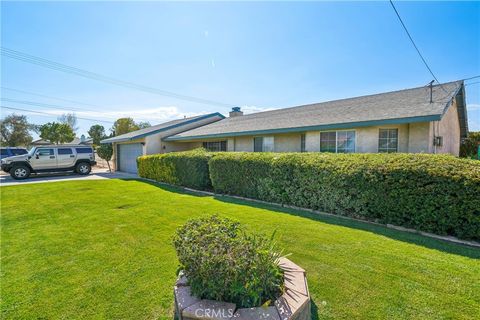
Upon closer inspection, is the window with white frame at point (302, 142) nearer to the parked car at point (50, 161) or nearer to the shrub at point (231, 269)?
the shrub at point (231, 269)

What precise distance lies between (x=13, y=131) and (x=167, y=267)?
60043 millimetres

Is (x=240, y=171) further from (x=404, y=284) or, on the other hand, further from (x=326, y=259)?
(x=404, y=284)

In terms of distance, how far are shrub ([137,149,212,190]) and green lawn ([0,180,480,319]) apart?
4649 mm

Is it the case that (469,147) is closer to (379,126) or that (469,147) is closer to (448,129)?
(448,129)

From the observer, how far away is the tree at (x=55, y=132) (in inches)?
1751

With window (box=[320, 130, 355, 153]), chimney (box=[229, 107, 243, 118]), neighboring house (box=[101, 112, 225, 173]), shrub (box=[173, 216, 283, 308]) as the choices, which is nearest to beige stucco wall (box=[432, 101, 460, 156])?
window (box=[320, 130, 355, 153])

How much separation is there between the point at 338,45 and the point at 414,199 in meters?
7.51

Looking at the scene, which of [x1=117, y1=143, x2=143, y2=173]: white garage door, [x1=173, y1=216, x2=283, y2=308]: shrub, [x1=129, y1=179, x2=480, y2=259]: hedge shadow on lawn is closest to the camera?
[x1=173, y1=216, x2=283, y2=308]: shrub

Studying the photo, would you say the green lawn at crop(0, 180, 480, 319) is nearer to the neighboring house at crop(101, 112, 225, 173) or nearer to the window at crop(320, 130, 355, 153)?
the window at crop(320, 130, 355, 153)

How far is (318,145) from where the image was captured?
35.1 ft

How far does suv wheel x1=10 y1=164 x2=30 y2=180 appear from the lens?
15.5 metres

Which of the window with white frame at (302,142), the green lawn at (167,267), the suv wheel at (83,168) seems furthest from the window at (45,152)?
the window with white frame at (302,142)

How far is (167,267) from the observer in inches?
144

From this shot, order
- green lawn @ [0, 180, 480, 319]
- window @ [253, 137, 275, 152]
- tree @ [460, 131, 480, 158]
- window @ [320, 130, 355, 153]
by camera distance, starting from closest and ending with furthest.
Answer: green lawn @ [0, 180, 480, 319] → window @ [320, 130, 355, 153] → window @ [253, 137, 275, 152] → tree @ [460, 131, 480, 158]
